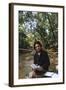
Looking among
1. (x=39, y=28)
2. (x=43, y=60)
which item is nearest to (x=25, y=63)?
(x=43, y=60)

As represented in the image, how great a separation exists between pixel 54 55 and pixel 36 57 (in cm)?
16

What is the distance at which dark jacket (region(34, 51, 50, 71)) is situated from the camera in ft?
6.71

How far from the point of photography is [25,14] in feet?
6.60

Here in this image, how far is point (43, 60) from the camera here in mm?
2064

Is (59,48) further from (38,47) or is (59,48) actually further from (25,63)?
(25,63)

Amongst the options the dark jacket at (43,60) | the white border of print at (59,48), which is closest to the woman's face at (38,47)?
the dark jacket at (43,60)

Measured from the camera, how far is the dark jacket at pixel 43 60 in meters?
2.04

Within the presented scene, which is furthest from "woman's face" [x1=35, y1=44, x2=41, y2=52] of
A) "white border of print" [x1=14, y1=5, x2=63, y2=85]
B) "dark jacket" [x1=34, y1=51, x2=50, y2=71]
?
"white border of print" [x1=14, y1=5, x2=63, y2=85]

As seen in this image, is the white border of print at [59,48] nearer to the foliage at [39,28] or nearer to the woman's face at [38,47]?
the foliage at [39,28]

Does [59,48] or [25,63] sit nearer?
[25,63]

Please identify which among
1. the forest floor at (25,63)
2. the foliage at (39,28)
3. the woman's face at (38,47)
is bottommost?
the forest floor at (25,63)

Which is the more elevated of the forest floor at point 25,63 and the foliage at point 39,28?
the foliage at point 39,28

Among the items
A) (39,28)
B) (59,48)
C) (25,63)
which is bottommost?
(25,63)

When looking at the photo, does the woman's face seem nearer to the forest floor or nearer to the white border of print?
the forest floor
